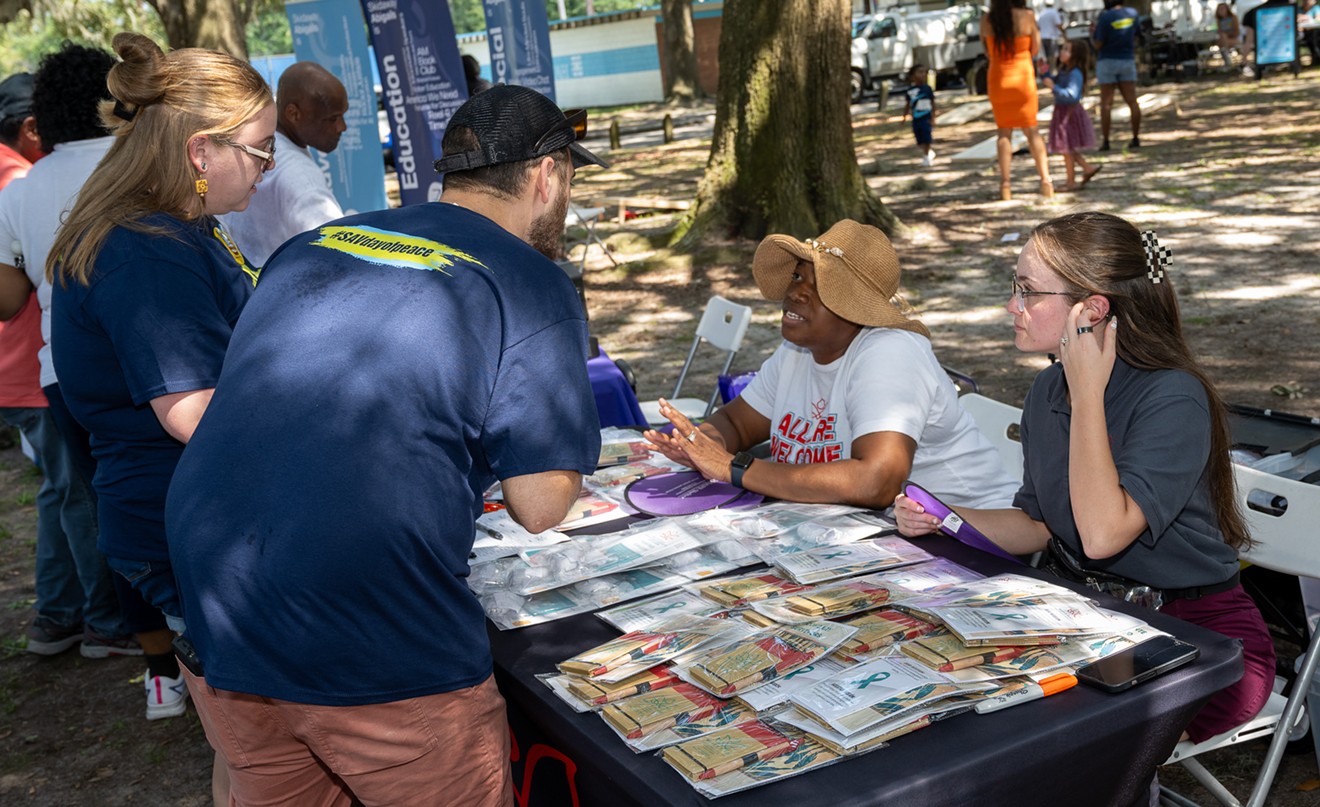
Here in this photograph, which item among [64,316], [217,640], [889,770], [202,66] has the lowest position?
[889,770]

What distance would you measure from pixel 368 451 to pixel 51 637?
135 inches

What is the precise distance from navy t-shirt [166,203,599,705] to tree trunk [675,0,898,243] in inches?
278

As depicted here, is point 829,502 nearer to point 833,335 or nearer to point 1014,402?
point 833,335

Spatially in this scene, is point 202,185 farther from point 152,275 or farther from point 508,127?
point 508,127

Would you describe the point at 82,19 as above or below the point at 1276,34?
above

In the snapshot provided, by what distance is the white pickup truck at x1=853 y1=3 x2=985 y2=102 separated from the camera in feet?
79.6

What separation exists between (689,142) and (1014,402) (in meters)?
14.8

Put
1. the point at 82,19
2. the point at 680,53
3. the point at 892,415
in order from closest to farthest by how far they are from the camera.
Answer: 1. the point at 892,415
2. the point at 82,19
3. the point at 680,53

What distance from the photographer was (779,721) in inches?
67.7

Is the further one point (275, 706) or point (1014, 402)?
point (1014, 402)

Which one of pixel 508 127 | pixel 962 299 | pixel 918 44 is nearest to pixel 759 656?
pixel 508 127

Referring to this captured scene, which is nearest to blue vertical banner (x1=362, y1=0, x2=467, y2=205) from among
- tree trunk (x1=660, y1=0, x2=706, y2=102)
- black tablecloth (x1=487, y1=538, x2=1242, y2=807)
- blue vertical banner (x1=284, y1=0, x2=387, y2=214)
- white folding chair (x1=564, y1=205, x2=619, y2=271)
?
blue vertical banner (x1=284, y1=0, x2=387, y2=214)

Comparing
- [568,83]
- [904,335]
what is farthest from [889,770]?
[568,83]

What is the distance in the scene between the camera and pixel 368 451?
5.31 ft
